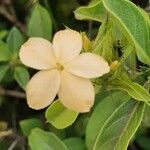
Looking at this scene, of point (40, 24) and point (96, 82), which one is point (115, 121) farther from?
point (40, 24)

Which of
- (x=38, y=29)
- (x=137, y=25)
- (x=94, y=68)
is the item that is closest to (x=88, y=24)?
(x=38, y=29)

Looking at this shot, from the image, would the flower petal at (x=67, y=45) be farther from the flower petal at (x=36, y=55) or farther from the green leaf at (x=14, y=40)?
the green leaf at (x=14, y=40)

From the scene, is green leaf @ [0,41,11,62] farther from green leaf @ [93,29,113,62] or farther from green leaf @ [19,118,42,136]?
green leaf @ [93,29,113,62]

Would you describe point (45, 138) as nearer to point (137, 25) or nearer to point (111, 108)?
point (111, 108)

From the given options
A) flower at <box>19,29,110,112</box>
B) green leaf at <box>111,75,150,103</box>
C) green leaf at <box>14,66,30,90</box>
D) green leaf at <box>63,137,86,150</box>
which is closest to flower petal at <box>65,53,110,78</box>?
flower at <box>19,29,110,112</box>

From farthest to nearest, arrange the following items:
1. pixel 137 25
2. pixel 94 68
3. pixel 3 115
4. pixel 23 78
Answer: pixel 3 115 → pixel 23 78 → pixel 137 25 → pixel 94 68

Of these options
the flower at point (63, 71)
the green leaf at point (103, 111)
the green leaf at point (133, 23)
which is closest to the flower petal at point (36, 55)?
the flower at point (63, 71)
